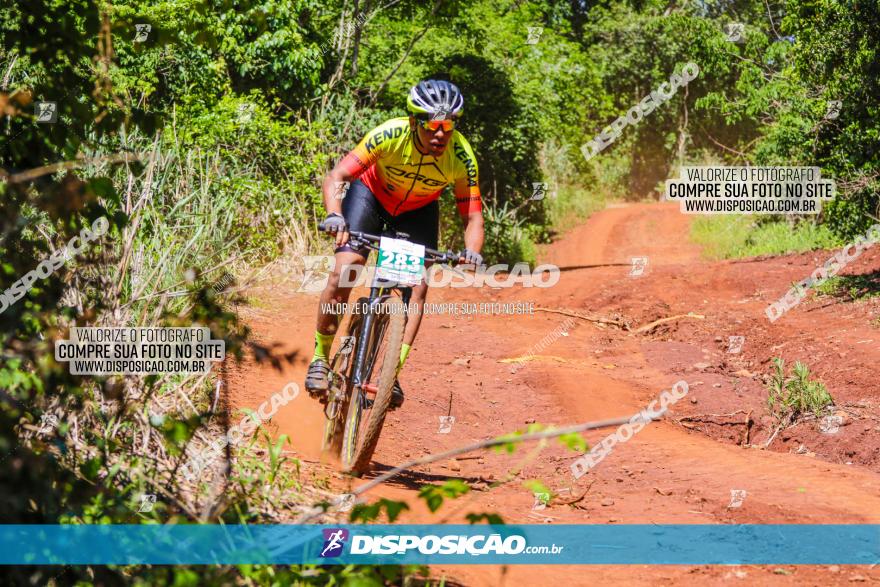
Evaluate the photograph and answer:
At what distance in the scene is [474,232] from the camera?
6039 mm

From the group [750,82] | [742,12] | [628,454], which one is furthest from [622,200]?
[628,454]

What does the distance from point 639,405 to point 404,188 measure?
352 cm

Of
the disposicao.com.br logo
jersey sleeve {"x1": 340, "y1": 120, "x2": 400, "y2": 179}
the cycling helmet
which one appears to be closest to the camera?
the disposicao.com.br logo

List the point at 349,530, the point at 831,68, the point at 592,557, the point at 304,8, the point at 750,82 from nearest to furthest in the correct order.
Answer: the point at 349,530
the point at 592,557
the point at 831,68
the point at 304,8
the point at 750,82

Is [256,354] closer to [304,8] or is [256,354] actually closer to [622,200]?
[304,8]

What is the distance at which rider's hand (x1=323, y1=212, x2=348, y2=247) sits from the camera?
540 centimetres

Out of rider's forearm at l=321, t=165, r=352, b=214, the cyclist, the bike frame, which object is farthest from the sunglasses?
the bike frame

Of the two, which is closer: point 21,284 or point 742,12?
point 21,284

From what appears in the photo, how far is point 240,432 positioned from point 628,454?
3.03m

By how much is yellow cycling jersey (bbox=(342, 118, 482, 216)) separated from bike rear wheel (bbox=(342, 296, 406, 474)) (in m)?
0.86

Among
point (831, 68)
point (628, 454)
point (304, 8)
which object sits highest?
point (304, 8)

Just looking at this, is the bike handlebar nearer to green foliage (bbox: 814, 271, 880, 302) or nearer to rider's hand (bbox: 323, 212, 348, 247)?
rider's hand (bbox: 323, 212, 348, 247)

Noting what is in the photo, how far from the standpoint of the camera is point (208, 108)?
1277 centimetres

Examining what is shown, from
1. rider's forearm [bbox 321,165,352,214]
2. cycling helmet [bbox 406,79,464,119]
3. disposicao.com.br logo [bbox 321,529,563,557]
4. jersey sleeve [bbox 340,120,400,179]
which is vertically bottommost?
disposicao.com.br logo [bbox 321,529,563,557]
